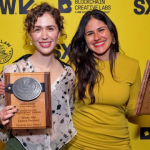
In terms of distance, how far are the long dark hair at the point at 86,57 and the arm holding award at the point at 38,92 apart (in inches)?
3.0

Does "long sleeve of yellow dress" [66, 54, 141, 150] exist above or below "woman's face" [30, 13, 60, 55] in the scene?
below

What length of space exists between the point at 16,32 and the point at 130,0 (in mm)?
861

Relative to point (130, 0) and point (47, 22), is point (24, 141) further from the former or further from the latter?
point (130, 0)

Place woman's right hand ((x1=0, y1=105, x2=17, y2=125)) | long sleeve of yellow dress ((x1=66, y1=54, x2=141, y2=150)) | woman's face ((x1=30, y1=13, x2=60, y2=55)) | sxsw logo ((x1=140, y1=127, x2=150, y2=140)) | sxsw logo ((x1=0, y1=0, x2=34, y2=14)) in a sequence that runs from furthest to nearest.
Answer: sxsw logo ((x1=140, y1=127, x2=150, y2=140))
sxsw logo ((x1=0, y1=0, x2=34, y2=14))
long sleeve of yellow dress ((x1=66, y1=54, x2=141, y2=150))
woman's face ((x1=30, y1=13, x2=60, y2=55))
woman's right hand ((x1=0, y1=105, x2=17, y2=125))

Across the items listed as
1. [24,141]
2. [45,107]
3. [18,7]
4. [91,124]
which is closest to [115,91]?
[91,124]

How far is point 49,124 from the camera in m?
1.36

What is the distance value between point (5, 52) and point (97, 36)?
2.36ft

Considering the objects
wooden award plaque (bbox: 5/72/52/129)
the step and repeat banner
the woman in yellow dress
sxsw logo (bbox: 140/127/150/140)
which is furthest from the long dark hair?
sxsw logo (bbox: 140/127/150/140)

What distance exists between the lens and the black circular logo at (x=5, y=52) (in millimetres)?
1951

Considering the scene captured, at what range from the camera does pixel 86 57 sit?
5.75ft

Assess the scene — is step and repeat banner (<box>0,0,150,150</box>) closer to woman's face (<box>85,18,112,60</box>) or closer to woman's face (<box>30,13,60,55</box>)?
woman's face (<box>85,18,112,60</box>)

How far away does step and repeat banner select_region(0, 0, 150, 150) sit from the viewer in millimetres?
1944

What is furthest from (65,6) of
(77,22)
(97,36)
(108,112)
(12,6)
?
(108,112)

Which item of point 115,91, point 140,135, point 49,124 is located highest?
point 115,91
